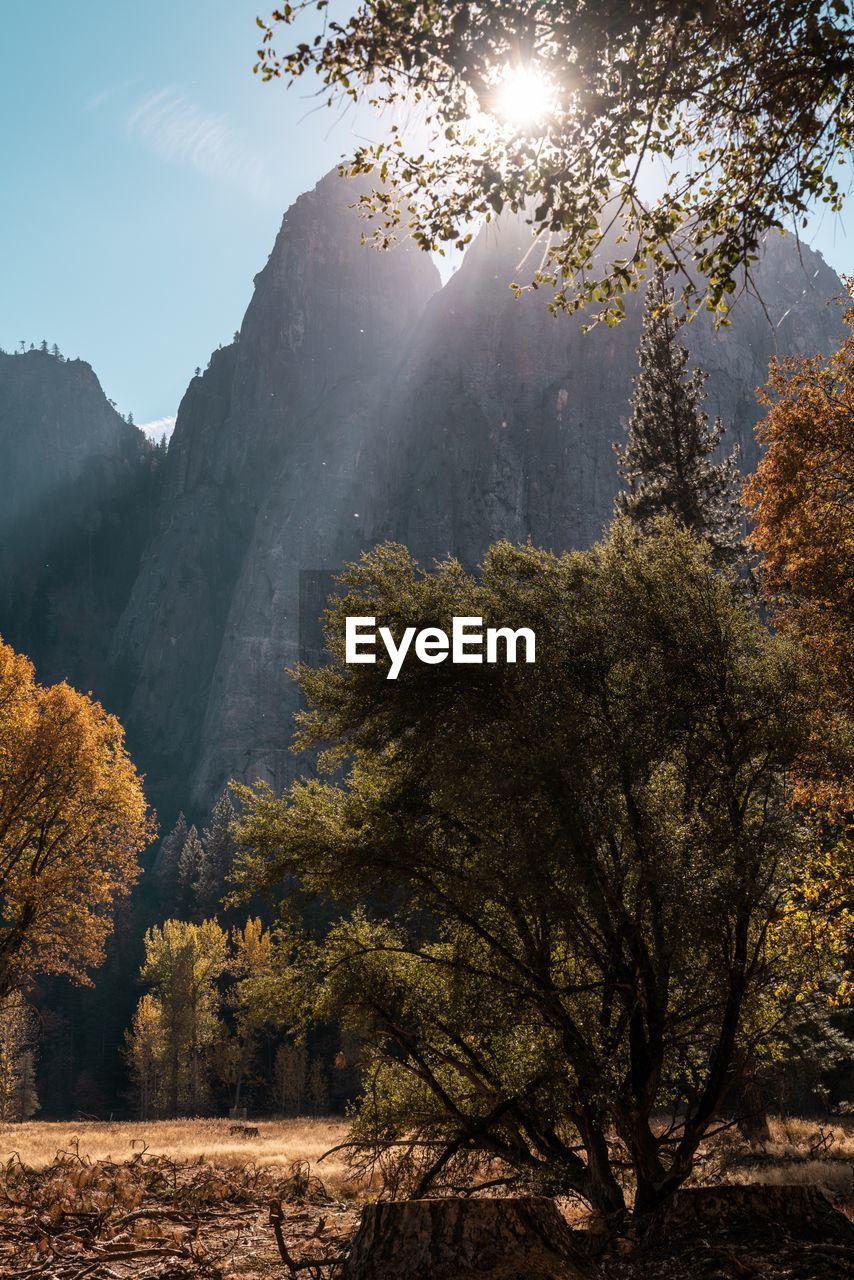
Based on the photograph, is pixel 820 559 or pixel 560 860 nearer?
pixel 560 860

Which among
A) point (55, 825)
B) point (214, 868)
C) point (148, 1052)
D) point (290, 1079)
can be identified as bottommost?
point (290, 1079)

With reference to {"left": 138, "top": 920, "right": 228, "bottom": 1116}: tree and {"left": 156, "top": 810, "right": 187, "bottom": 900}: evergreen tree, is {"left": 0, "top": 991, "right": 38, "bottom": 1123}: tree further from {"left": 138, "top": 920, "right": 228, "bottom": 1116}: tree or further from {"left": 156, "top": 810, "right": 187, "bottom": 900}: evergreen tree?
{"left": 156, "top": 810, "right": 187, "bottom": 900}: evergreen tree

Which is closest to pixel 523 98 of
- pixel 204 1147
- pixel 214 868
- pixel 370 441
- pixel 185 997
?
pixel 204 1147

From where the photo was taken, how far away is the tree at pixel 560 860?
9.12 metres

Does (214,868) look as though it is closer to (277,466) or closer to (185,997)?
(185,997)

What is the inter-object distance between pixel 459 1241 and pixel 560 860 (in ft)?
13.8

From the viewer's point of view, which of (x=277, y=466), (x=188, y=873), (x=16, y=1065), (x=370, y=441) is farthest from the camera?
(x=277, y=466)

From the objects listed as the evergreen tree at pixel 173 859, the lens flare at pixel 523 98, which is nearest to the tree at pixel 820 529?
the lens flare at pixel 523 98

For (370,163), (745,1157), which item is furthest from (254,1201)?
(370,163)

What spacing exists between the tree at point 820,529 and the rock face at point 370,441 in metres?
117

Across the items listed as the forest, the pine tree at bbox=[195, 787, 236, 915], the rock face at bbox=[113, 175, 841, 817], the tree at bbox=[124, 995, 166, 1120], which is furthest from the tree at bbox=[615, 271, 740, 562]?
the rock face at bbox=[113, 175, 841, 817]

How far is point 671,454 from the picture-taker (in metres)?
28.7

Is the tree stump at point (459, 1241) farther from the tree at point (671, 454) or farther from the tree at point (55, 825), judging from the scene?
the tree at point (671, 454)

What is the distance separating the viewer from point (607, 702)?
10359 mm
